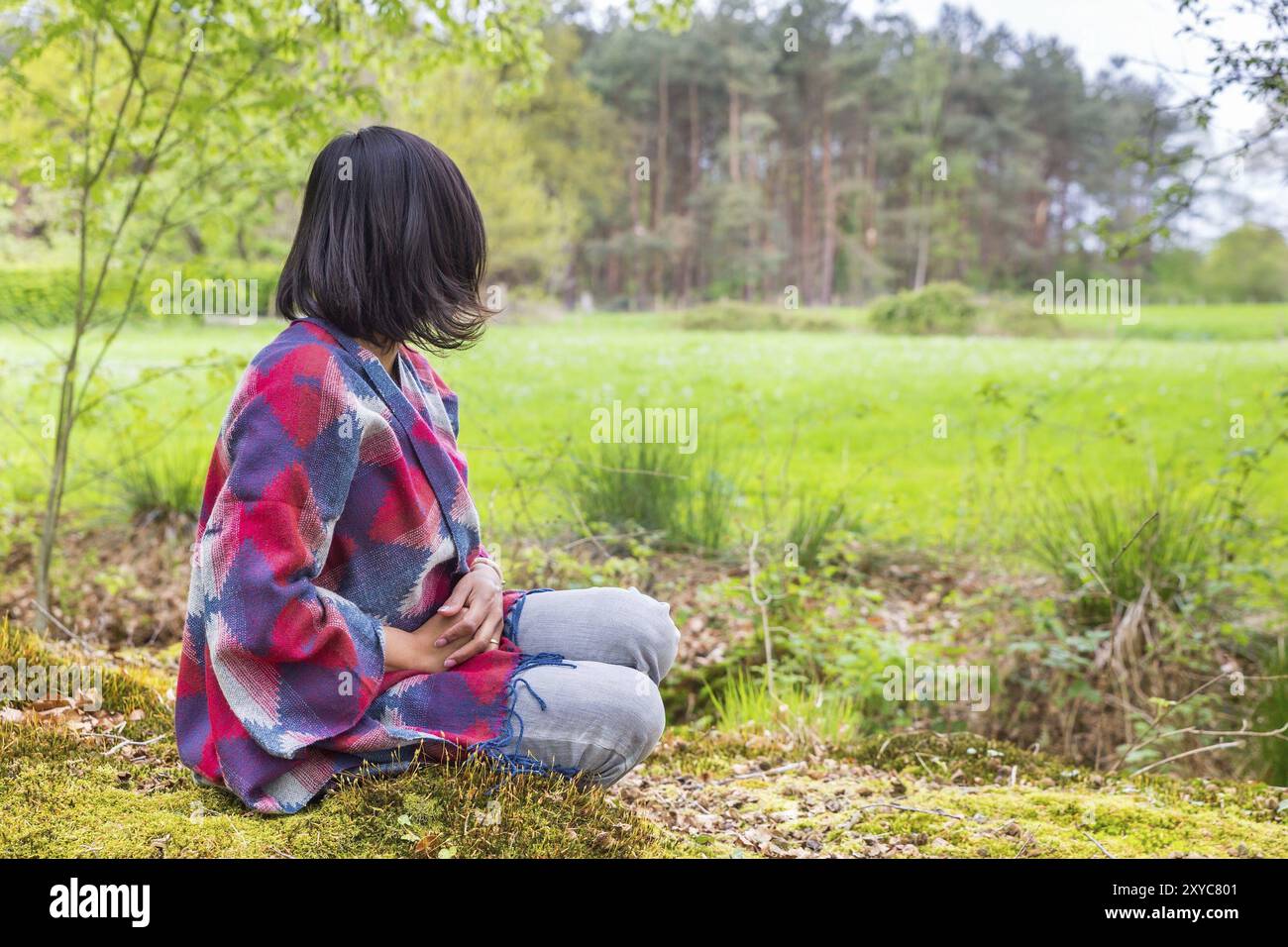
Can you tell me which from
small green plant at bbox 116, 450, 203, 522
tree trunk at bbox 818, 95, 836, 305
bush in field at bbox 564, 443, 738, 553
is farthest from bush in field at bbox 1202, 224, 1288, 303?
small green plant at bbox 116, 450, 203, 522

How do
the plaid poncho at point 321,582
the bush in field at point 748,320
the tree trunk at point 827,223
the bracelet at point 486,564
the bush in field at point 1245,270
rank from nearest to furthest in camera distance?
the plaid poncho at point 321,582
the bracelet at point 486,564
the bush in field at point 748,320
the bush in field at point 1245,270
the tree trunk at point 827,223

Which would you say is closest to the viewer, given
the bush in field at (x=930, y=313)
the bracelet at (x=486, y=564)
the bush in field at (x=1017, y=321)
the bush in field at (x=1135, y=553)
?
the bracelet at (x=486, y=564)

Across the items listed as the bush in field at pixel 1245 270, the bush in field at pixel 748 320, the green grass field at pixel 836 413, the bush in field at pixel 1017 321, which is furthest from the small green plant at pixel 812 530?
the bush in field at pixel 1245 270

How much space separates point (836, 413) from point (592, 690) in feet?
11.2

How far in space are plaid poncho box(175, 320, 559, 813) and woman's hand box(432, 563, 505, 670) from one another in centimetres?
3

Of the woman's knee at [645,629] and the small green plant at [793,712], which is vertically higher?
the woman's knee at [645,629]

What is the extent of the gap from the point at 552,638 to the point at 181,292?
2.51 metres

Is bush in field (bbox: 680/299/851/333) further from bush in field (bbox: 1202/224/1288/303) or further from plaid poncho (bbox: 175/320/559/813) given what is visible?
plaid poncho (bbox: 175/320/559/813)

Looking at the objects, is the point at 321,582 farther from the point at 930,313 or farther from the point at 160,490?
the point at 930,313

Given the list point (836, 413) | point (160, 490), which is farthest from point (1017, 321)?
point (160, 490)

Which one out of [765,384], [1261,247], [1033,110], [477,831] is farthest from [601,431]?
[1033,110]

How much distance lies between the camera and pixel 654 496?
4535 millimetres

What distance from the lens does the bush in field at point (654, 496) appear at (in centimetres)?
450

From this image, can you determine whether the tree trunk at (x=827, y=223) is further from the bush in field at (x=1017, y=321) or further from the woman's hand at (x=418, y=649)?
the woman's hand at (x=418, y=649)
